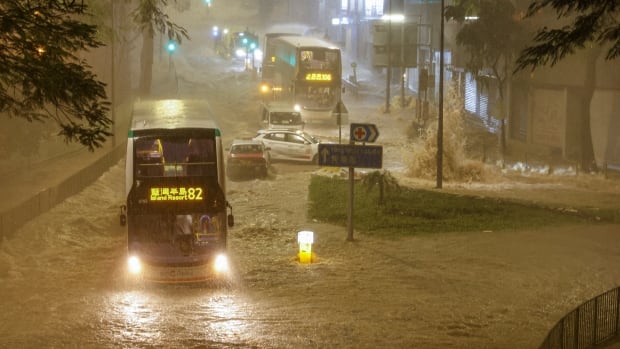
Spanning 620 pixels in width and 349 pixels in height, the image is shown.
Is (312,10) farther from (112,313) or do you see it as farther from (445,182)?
(112,313)

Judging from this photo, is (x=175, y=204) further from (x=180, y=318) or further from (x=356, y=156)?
(x=356, y=156)

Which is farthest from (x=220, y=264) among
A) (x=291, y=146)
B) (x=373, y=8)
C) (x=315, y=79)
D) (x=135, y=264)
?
(x=373, y=8)

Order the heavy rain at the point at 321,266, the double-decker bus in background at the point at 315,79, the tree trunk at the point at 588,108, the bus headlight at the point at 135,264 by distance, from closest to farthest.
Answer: the heavy rain at the point at 321,266, the bus headlight at the point at 135,264, the tree trunk at the point at 588,108, the double-decker bus in background at the point at 315,79

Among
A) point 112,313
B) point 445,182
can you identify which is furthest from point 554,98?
point 112,313

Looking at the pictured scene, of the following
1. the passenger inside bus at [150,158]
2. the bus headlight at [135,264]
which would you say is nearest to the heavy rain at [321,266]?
the bus headlight at [135,264]

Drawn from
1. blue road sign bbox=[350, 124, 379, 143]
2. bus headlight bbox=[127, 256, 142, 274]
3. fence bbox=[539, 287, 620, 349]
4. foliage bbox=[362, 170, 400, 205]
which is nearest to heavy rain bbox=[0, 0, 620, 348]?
bus headlight bbox=[127, 256, 142, 274]

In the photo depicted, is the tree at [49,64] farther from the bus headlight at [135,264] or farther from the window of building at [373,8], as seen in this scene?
the window of building at [373,8]

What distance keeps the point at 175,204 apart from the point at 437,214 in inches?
427

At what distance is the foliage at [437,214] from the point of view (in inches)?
977

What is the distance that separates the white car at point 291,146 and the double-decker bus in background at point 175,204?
20304 millimetres

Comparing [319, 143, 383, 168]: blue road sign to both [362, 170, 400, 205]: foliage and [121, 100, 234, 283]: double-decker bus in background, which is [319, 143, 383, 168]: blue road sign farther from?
[362, 170, 400, 205]: foliage

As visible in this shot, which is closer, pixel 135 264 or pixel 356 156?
pixel 135 264

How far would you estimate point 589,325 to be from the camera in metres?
12.8

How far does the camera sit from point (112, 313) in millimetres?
16062
